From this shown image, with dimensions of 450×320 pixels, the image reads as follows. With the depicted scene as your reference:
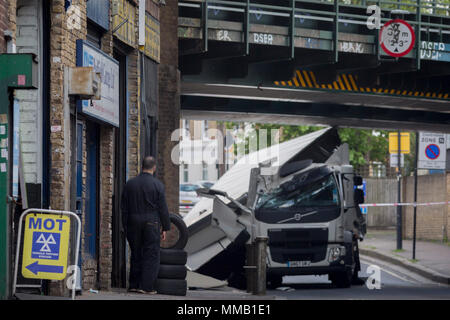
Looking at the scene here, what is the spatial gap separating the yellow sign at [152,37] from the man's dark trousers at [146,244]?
4842 mm

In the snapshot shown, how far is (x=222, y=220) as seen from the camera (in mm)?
19250

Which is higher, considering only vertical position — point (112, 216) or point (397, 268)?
point (112, 216)

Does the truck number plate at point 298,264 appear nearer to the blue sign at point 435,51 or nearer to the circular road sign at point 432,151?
the blue sign at point 435,51

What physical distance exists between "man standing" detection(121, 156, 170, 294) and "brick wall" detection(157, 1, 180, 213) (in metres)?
6.47

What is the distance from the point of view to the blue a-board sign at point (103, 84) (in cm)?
1352

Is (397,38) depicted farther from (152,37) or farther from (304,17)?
(152,37)

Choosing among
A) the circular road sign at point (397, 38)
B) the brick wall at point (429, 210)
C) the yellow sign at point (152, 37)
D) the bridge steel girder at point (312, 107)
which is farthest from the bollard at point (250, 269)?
the brick wall at point (429, 210)

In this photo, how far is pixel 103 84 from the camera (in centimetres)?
1473

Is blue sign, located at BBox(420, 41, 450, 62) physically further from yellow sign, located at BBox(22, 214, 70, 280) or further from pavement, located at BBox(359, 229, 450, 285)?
yellow sign, located at BBox(22, 214, 70, 280)

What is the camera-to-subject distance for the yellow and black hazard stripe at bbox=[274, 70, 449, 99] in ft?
78.4

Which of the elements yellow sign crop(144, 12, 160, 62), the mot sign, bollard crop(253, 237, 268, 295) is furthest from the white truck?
the mot sign

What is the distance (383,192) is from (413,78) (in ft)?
59.3
